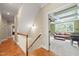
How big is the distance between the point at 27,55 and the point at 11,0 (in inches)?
33.1

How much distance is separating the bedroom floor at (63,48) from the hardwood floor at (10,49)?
486 mm

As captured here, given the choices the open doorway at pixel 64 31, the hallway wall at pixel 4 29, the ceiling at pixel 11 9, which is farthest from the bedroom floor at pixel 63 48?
the hallway wall at pixel 4 29

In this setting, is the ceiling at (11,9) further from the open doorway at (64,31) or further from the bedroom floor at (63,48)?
the bedroom floor at (63,48)

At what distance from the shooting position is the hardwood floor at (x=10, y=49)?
59.8 inches

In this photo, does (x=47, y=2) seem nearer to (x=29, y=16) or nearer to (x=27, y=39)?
(x=29, y=16)

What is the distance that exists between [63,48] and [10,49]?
0.78 metres

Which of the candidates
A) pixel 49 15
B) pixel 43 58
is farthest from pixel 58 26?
pixel 43 58

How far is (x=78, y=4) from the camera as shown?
56.3 inches

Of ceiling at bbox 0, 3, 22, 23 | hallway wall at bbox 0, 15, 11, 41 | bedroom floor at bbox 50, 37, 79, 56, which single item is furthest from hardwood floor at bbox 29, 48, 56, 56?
ceiling at bbox 0, 3, 22, 23

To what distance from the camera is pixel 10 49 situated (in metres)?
1.55

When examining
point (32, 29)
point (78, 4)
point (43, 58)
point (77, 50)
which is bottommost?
point (43, 58)

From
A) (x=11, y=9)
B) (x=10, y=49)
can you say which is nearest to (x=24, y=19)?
(x=11, y=9)

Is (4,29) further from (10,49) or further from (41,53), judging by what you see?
(41,53)

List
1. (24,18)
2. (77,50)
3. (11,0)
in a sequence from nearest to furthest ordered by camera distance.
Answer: (77,50) < (11,0) < (24,18)
